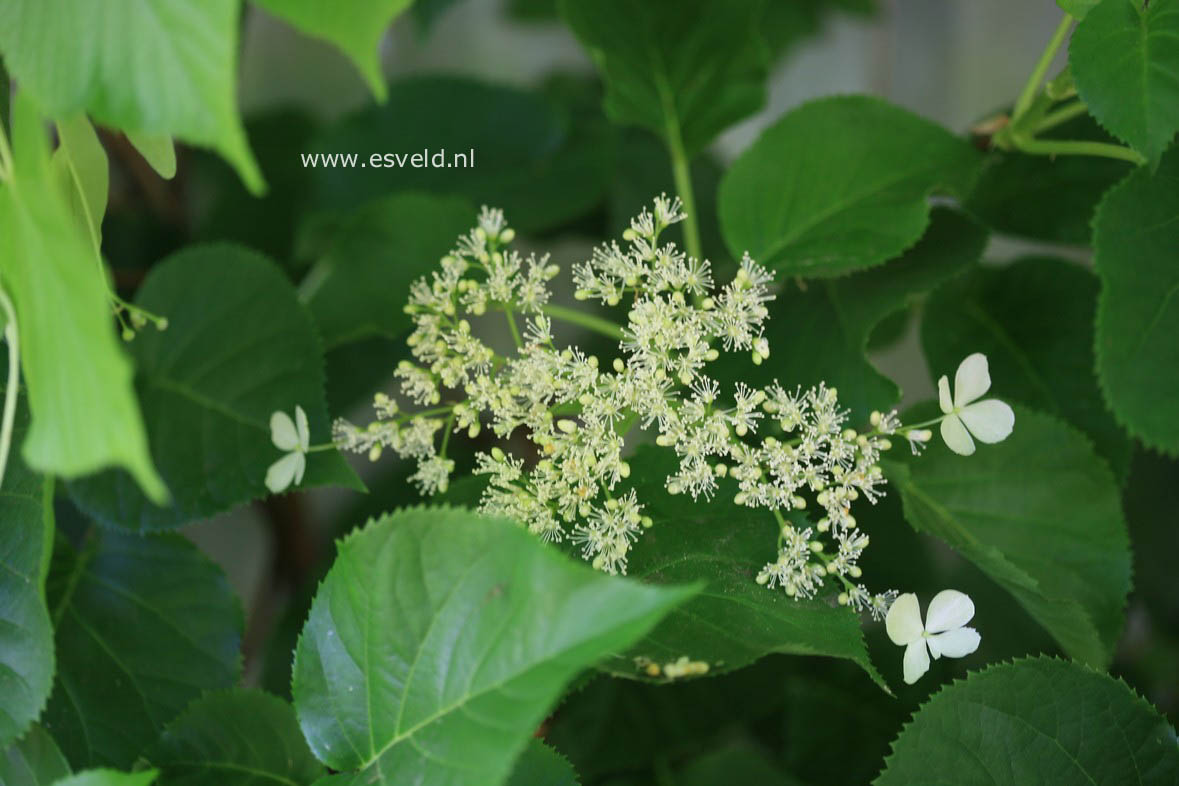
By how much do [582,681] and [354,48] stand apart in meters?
0.29

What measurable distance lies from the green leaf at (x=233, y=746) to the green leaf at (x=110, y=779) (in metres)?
0.09

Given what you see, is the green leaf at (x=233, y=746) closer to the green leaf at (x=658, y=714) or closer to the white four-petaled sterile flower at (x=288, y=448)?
the white four-petaled sterile flower at (x=288, y=448)

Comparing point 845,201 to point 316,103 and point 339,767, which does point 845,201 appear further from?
point 316,103

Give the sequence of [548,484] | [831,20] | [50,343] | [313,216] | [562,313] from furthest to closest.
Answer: [831,20] < [313,216] < [562,313] < [548,484] < [50,343]

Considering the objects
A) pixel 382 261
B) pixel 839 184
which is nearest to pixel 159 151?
pixel 382 261

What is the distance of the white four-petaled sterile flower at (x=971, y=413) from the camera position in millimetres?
419

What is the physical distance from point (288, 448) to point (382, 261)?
8.2 inches

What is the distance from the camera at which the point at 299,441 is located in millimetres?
476

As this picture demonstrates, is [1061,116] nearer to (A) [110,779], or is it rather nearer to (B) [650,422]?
(B) [650,422]

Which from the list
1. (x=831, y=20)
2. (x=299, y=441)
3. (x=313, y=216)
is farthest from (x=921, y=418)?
(x=831, y=20)

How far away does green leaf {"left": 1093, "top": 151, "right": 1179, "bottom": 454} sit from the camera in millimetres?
461

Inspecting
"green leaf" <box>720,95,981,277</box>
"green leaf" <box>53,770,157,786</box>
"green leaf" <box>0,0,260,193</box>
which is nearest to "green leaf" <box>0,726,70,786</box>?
"green leaf" <box>53,770,157,786</box>

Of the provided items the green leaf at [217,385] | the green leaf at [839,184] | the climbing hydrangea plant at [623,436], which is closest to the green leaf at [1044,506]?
the climbing hydrangea plant at [623,436]

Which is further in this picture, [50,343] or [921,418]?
[921,418]
